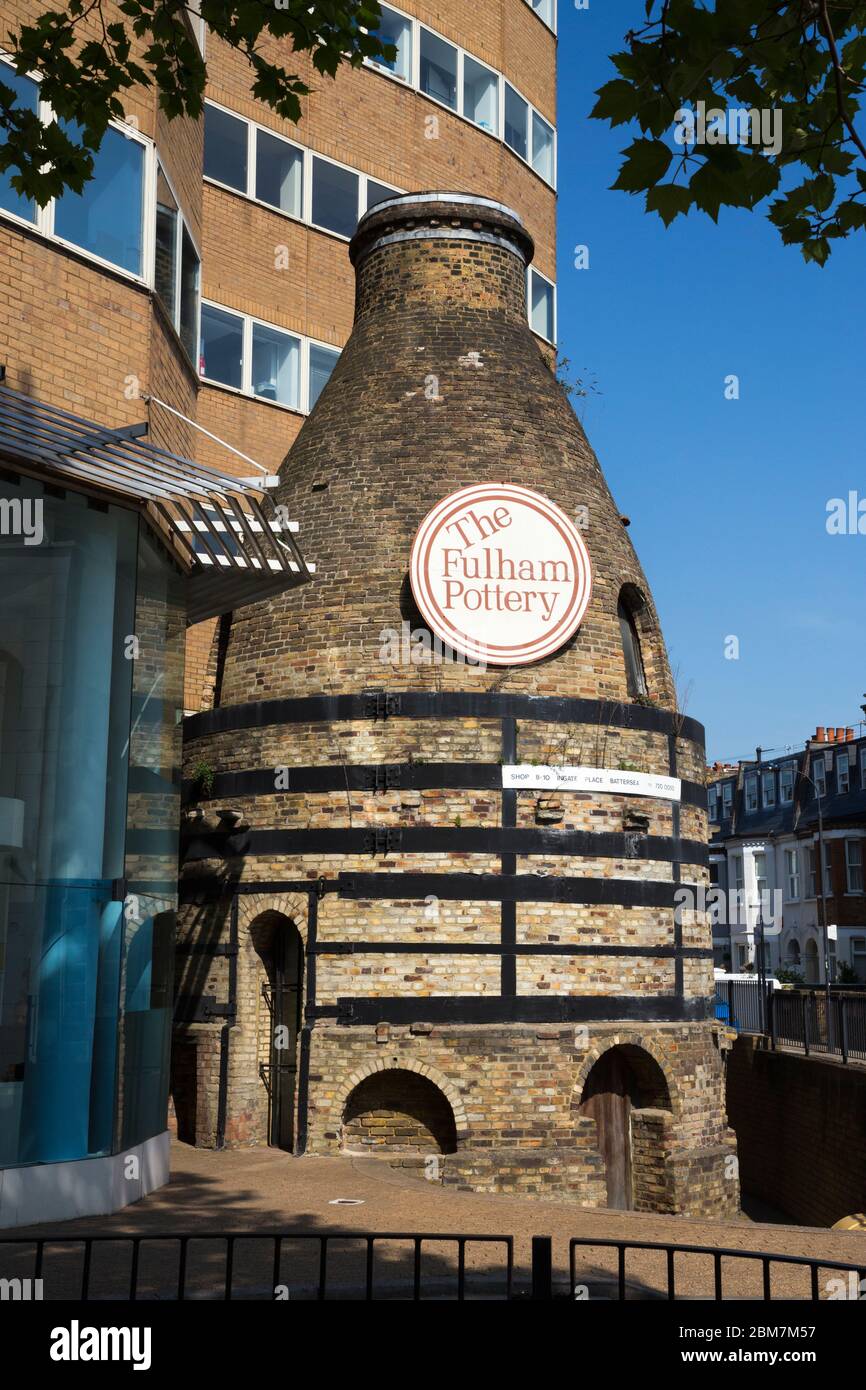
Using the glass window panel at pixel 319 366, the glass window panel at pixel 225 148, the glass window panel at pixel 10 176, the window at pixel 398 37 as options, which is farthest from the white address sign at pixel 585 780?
the window at pixel 398 37

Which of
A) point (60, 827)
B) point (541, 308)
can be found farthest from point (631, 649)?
point (541, 308)

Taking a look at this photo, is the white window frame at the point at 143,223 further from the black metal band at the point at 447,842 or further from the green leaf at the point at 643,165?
the green leaf at the point at 643,165

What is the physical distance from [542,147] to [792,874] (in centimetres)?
4071

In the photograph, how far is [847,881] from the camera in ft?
186

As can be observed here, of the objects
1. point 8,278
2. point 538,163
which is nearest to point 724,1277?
point 8,278

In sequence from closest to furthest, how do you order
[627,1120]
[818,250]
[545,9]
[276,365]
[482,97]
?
[818,250], [627,1120], [276,365], [482,97], [545,9]

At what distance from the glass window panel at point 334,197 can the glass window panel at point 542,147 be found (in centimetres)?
583

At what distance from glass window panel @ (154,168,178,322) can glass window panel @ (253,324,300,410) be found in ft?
26.7

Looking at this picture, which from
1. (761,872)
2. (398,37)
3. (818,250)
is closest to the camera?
(818,250)

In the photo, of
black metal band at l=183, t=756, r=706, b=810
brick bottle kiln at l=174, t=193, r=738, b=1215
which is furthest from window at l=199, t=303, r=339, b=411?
black metal band at l=183, t=756, r=706, b=810

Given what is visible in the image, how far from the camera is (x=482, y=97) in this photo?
94.5ft

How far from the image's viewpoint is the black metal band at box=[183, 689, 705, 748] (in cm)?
1708

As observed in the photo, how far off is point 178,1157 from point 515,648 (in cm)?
744

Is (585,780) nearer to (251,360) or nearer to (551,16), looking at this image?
(251,360)
